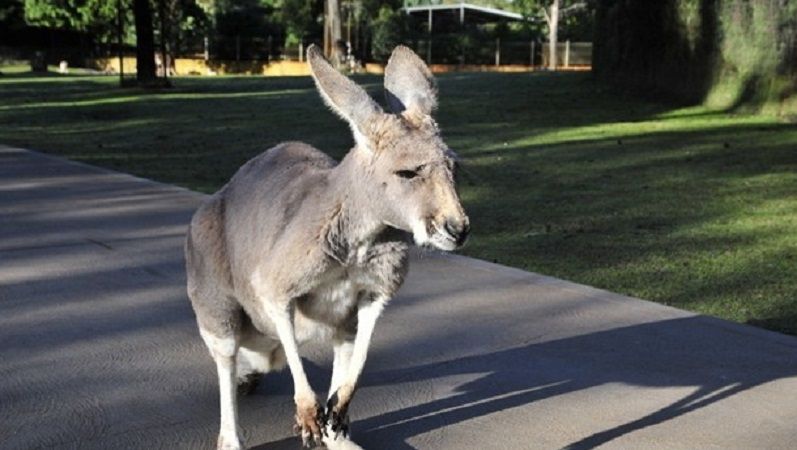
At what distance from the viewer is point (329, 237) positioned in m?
3.89

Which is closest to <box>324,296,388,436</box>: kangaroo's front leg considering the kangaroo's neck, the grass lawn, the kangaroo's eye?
the kangaroo's neck

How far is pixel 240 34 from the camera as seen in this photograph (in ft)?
196

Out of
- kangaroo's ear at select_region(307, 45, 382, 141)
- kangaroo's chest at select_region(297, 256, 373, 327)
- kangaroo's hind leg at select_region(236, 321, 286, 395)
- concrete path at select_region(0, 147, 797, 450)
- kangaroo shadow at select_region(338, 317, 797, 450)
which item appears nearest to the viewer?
kangaroo's ear at select_region(307, 45, 382, 141)

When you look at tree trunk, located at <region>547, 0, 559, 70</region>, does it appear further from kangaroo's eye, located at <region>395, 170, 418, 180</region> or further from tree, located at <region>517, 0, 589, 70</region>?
kangaroo's eye, located at <region>395, 170, 418, 180</region>

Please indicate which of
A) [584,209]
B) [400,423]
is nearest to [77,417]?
[400,423]

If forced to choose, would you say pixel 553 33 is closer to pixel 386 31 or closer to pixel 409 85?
pixel 386 31

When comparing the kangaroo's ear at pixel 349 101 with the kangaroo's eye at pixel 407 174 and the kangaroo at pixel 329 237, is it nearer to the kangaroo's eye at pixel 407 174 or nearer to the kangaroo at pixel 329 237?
the kangaroo at pixel 329 237

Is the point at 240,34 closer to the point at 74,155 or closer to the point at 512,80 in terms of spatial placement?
the point at 512,80

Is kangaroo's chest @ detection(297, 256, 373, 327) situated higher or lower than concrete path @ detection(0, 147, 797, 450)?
higher

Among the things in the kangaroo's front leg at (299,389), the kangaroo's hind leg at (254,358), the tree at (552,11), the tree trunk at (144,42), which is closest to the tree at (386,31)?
the tree at (552,11)

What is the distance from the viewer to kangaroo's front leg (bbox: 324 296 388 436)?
13.3ft

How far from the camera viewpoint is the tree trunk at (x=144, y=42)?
28.6 meters

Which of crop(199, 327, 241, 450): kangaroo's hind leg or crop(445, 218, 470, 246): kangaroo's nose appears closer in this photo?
crop(445, 218, 470, 246): kangaroo's nose

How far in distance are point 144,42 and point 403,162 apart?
1053 inches
